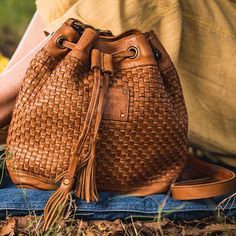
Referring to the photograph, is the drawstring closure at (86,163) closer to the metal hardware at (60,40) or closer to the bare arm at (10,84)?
the metal hardware at (60,40)

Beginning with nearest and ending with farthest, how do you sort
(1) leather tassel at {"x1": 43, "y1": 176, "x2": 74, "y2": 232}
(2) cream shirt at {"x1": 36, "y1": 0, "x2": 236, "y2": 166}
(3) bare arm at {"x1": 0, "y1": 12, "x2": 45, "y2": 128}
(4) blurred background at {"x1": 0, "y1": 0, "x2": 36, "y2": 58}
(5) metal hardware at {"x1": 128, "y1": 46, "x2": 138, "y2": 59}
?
(1) leather tassel at {"x1": 43, "y1": 176, "x2": 74, "y2": 232} → (5) metal hardware at {"x1": 128, "y1": 46, "x2": 138, "y2": 59} → (3) bare arm at {"x1": 0, "y1": 12, "x2": 45, "y2": 128} → (2) cream shirt at {"x1": 36, "y1": 0, "x2": 236, "y2": 166} → (4) blurred background at {"x1": 0, "y1": 0, "x2": 36, "y2": 58}

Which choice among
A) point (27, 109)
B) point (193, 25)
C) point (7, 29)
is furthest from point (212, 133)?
point (7, 29)

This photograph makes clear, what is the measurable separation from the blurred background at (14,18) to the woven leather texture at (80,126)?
2515mm

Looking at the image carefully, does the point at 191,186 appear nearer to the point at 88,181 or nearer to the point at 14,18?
the point at 88,181

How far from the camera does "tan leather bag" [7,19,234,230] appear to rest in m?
1.93

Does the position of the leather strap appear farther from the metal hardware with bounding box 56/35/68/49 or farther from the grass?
the metal hardware with bounding box 56/35/68/49

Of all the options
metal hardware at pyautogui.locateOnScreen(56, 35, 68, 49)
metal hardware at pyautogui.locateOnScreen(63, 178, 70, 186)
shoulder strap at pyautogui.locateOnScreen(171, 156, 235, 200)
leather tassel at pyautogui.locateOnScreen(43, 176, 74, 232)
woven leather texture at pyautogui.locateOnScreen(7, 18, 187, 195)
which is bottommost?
shoulder strap at pyautogui.locateOnScreen(171, 156, 235, 200)

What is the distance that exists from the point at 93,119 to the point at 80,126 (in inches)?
1.7

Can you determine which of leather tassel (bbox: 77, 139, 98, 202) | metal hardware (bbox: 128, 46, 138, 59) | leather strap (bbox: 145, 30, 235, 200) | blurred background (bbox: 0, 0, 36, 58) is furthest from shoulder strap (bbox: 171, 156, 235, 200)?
blurred background (bbox: 0, 0, 36, 58)

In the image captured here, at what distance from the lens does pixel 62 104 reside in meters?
1.93

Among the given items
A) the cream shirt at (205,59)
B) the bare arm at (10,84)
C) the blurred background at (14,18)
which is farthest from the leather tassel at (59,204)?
the blurred background at (14,18)

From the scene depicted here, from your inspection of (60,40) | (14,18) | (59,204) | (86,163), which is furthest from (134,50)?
(14,18)

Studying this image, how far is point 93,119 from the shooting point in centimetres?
192

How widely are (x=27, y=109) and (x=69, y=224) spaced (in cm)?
31
